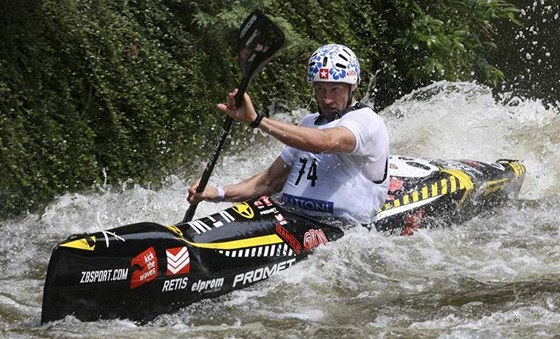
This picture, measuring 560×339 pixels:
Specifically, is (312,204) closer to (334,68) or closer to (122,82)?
(334,68)

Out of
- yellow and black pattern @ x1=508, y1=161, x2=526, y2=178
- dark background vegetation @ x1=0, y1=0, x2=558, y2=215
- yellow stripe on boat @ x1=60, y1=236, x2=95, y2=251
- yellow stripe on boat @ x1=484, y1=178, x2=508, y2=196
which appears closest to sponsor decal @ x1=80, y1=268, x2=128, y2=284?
yellow stripe on boat @ x1=60, y1=236, x2=95, y2=251

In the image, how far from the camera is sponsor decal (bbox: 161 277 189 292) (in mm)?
5027

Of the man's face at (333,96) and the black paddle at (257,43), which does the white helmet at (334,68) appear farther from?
the black paddle at (257,43)

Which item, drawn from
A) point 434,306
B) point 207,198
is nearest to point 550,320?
point 434,306

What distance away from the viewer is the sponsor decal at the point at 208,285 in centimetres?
520

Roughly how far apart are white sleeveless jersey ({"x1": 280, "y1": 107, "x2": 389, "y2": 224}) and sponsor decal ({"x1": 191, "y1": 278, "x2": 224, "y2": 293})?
999 mm

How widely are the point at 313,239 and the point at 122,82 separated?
3070 millimetres

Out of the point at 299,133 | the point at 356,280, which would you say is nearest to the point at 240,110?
the point at 299,133

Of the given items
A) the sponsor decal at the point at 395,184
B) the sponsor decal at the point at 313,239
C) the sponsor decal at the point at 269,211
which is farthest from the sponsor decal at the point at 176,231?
the sponsor decal at the point at 395,184

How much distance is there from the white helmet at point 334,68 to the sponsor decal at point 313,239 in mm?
933

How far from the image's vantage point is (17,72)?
24.8 ft

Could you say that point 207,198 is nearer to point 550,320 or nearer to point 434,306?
point 434,306

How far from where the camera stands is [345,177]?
6082mm

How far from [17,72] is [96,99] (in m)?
0.81
